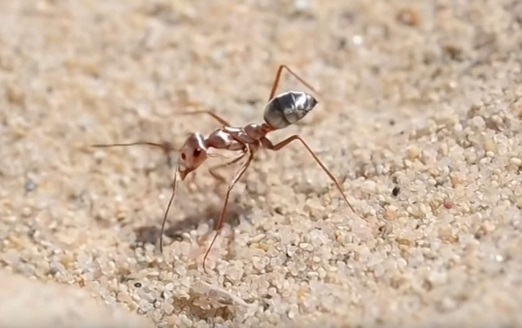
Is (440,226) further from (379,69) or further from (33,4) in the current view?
(33,4)

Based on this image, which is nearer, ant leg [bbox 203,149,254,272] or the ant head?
ant leg [bbox 203,149,254,272]

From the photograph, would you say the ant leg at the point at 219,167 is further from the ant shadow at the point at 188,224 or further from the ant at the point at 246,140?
the ant shadow at the point at 188,224

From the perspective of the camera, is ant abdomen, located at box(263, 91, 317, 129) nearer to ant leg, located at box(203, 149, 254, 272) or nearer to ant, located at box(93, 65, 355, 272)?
ant, located at box(93, 65, 355, 272)

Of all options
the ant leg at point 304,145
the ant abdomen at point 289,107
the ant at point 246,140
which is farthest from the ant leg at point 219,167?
the ant abdomen at point 289,107

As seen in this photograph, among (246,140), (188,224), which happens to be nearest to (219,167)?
(246,140)

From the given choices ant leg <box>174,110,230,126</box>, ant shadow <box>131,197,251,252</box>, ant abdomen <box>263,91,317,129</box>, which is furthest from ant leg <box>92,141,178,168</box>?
ant abdomen <box>263,91,317,129</box>

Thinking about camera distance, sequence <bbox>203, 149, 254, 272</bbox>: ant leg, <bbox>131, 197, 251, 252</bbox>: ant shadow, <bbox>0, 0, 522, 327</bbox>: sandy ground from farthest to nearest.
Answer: <bbox>131, 197, 251, 252</bbox>: ant shadow < <bbox>203, 149, 254, 272</bbox>: ant leg < <bbox>0, 0, 522, 327</bbox>: sandy ground

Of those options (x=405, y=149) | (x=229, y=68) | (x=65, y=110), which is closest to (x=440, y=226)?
(x=405, y=149)
